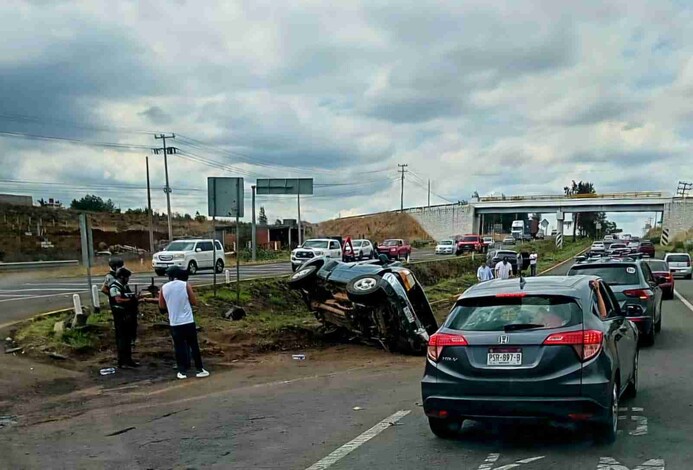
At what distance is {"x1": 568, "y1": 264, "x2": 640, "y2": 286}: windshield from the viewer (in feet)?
49.1

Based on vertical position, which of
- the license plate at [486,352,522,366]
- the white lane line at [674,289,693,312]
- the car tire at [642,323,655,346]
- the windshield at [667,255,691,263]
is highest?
the license plate at [486,352,522,366]

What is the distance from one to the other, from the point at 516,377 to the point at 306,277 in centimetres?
823

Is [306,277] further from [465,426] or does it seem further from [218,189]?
[465,426]

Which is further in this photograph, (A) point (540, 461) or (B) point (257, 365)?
(B) point (257, 365)

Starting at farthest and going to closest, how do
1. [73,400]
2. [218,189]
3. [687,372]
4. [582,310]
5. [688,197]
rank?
[688,197], [218,189], [687,372], [73,400], [582,310]

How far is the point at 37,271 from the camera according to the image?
125ft

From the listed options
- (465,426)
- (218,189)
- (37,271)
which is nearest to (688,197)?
(37,271)

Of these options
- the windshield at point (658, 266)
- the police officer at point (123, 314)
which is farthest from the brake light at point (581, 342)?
the windshield at point (658, 266)

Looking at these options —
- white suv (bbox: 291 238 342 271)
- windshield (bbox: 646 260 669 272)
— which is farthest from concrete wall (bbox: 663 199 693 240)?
windshield (bbox: 646 260 669 272)

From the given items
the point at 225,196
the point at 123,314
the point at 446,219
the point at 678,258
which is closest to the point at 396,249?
the point at 678,258

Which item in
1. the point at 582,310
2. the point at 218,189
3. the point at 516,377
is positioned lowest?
the point at 516,377

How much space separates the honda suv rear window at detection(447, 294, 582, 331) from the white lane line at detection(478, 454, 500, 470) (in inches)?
44.8

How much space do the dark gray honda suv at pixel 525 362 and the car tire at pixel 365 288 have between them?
18.2 feet

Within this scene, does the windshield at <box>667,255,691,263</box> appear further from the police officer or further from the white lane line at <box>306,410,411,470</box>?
the white lane line at <box>306,410,411,470</box>
